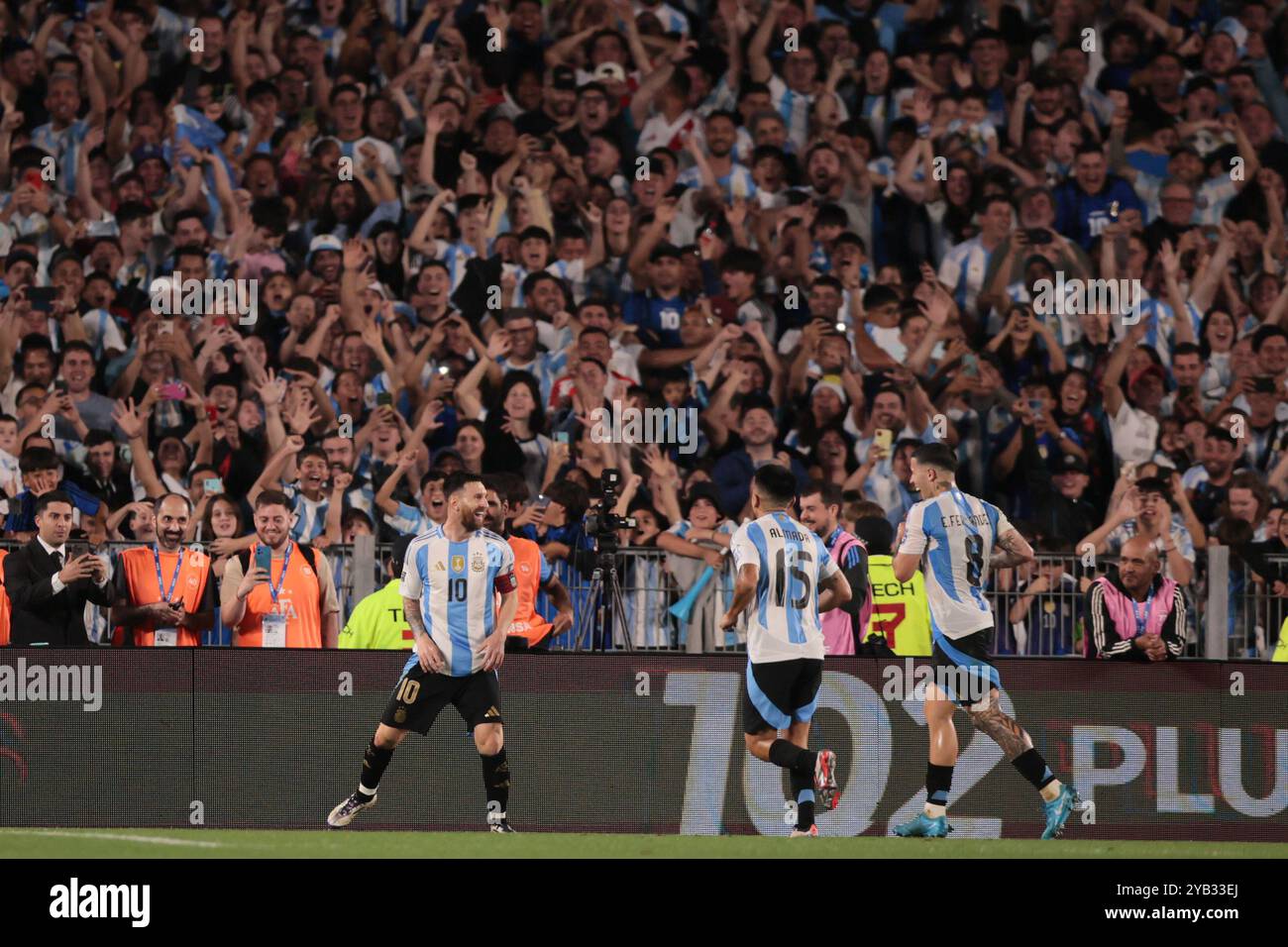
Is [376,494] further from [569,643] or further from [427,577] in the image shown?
Answer: [427,577]

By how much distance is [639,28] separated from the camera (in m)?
20.0

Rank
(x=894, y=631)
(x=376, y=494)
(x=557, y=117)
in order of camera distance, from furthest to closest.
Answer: (x=557, y=117) < (x=376, y=494) < (x=894, y=631)

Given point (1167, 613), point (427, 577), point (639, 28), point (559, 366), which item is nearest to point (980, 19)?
point (639, 28)

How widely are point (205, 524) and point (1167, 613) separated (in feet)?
23.1

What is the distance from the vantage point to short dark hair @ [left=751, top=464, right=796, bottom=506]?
38.2 ft

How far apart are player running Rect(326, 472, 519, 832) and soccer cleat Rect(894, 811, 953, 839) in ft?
7.98

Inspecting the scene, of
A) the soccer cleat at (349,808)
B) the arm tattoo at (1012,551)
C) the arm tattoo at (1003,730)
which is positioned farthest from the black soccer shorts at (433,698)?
the arm tattoo at (1012,551)

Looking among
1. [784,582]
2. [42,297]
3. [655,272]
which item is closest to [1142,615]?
[784,582]

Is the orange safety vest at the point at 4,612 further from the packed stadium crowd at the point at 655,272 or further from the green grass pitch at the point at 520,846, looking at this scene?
the green grass pitch at the point at 520,846

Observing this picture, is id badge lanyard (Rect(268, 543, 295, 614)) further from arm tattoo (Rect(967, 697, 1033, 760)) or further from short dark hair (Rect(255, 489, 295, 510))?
arm tattoo (Rect(967, 697, 1033, 760))

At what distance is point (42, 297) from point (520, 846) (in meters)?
8.79

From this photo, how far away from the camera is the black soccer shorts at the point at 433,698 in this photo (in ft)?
38.1

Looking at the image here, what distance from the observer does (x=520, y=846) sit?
10.5 m

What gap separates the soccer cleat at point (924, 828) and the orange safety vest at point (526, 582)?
2.91 m
